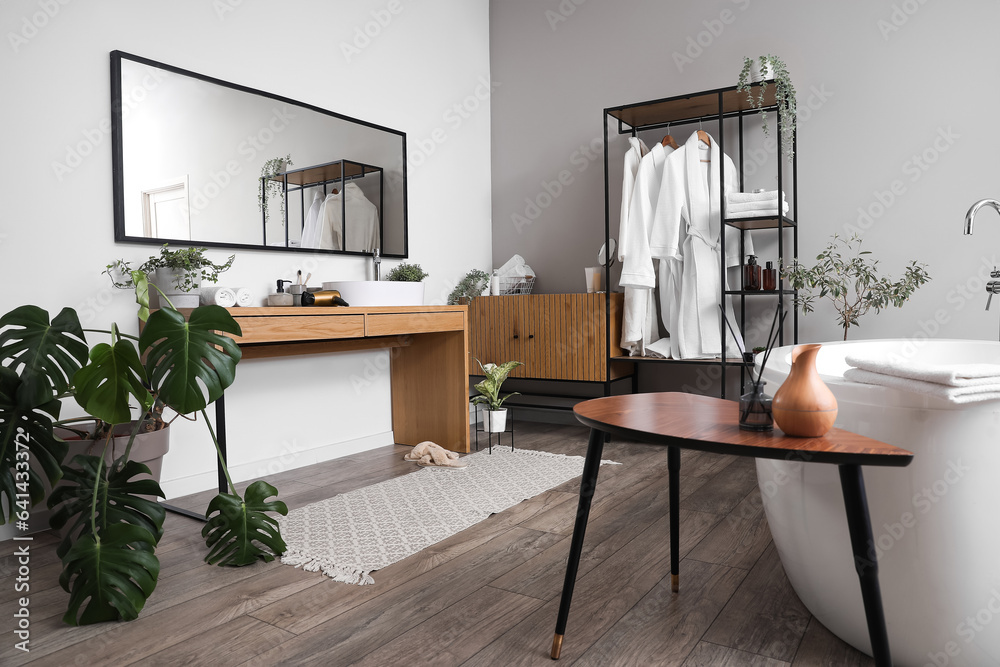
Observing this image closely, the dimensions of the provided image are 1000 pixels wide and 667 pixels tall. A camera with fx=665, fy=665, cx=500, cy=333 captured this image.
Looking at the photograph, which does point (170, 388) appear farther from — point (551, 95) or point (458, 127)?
point (551, 95)

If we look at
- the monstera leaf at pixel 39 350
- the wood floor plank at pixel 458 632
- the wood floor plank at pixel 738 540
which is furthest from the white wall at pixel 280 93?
the wood floor plank at pixel 738 540

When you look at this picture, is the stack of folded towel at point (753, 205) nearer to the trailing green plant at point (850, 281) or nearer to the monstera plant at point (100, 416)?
the trailing green plant at point (850, 281)

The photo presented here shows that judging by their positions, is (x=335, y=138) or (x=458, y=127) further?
(x=458, y=127)

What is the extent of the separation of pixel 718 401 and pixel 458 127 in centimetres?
327

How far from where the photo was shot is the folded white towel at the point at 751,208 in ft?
10.6

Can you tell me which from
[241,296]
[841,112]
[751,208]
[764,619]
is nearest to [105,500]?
[241,296]

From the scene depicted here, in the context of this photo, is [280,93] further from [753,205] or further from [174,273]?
[753,205]

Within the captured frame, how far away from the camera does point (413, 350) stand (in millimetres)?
3639

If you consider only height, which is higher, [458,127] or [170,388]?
[458,127]

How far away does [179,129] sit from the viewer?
273 centimetres

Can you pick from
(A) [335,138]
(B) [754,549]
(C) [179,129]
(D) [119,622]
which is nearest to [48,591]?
(D) [119,622]

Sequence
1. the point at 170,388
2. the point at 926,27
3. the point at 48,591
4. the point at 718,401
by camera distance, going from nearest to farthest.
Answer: the point at 718,401 → the point at 170,388 → the point at 48,591 → the point at 926,27

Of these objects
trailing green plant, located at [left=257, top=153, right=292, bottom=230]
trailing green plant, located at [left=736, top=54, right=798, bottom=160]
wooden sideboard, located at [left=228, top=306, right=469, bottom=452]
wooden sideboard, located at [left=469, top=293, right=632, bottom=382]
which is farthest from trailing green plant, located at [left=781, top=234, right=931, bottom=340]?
trailing green plant, located at [left=257, top=153, right=292, bottom=230]

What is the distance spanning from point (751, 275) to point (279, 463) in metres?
2.48
